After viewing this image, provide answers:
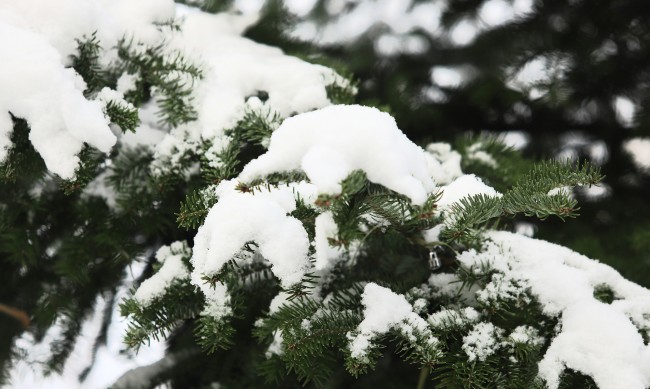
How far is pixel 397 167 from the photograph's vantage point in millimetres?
776

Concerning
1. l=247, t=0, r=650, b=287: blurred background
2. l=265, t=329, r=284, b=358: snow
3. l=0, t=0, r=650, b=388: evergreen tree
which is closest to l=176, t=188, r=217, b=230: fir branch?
l=0, t=0, r=650, b=388: evergreen tree

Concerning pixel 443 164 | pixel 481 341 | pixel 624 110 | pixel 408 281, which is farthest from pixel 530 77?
pixel 481 341

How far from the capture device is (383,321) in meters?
0.93

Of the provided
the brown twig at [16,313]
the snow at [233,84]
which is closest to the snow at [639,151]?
the snow at [233,84]

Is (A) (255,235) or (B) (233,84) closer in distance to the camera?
(A) (255,235)

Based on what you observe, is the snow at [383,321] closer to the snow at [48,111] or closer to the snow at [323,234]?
the snow at [323,234]

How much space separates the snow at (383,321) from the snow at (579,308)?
170 mm

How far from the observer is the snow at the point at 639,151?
7.38 feet

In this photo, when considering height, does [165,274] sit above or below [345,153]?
below

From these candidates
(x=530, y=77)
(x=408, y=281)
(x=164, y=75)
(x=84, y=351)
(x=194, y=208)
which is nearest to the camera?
(x=194, y=208)

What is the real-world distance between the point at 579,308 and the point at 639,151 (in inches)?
66.8

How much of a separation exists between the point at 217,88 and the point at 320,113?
483 mm

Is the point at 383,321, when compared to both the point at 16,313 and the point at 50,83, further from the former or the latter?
the point at 16,313

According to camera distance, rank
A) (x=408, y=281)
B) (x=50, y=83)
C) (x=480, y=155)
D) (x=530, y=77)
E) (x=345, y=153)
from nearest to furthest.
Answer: (x=345, y=153)
(x=50, y=83)
(x=408, y=281)
(x=480, y=155)
(x=530, y=77)
